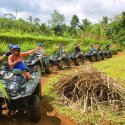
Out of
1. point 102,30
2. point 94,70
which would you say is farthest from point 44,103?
point 102,30

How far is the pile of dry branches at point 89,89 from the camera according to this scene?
29.6 feet

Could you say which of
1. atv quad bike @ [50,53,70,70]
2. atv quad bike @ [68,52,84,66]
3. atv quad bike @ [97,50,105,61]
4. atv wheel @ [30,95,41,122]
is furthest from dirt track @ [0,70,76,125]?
atv quad bike @ [97,50,105,61]

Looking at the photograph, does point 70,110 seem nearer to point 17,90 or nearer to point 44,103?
point 44,103

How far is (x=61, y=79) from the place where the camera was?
34.4 ft

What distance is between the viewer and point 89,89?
9.22 meters

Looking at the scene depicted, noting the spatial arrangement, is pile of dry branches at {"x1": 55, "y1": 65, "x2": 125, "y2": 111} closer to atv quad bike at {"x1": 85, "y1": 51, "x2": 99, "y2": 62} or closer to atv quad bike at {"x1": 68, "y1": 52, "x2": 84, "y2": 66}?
atv quad bike at {"x1": 68, "y1": 52, "x2": 84, "y2": 66}

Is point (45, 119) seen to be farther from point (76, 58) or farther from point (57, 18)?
point (57, 18)

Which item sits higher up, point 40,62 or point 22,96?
point 40,62

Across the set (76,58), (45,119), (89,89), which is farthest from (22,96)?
(76,58)

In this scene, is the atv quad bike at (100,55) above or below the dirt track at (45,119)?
above

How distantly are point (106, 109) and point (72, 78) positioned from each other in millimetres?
1948

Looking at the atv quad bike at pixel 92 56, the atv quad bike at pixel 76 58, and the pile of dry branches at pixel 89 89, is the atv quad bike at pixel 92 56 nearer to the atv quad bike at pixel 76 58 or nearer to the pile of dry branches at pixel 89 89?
the atv quad bike at pixel 76 58

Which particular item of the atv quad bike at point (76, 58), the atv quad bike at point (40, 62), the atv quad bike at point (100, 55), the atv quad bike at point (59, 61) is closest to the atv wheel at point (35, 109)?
the atv quad bike at point (40, 62)

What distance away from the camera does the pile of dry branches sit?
29.6ft
